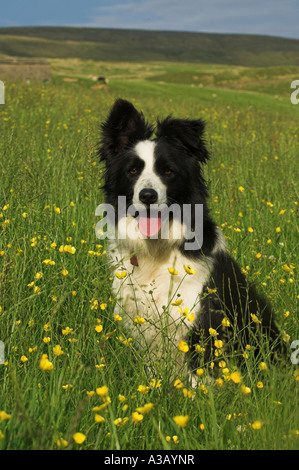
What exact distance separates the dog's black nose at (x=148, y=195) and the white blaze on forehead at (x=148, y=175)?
0.08ft

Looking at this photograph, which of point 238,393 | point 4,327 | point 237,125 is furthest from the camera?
point 237,125

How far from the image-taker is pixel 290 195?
5156 millimetres

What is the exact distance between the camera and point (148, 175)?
123 inches

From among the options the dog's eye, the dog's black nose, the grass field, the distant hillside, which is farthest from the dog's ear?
the distant hillside

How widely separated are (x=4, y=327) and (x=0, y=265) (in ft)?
1.81

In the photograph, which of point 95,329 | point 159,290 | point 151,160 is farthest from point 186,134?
point 95,329

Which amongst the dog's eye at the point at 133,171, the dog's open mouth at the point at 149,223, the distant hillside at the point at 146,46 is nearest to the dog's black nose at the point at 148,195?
the dog's open mouth at the point at 149,223

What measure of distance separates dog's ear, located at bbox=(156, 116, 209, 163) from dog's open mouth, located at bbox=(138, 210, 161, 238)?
1.79 feet

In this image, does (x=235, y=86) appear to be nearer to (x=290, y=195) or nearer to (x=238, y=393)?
(x=290, y=195)

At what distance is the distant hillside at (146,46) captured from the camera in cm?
13000

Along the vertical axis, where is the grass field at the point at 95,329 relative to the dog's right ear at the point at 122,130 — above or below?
below

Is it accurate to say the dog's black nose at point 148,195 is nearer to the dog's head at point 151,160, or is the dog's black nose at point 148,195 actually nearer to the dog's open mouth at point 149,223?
the dog's head at point 151,160

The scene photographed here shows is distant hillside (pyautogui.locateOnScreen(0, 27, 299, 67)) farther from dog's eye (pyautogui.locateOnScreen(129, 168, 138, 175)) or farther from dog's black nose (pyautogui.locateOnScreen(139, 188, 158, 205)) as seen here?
dog's black nose (pyautogui.locateOnScreen(139, 188, 158, 205))
